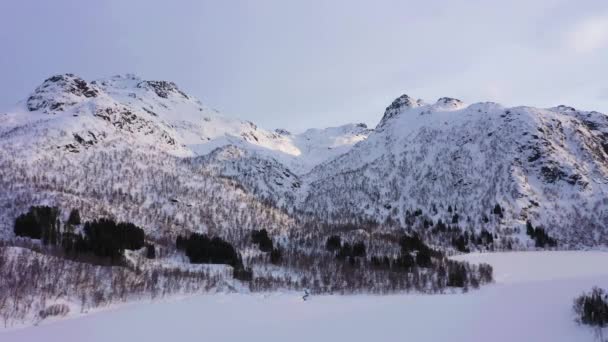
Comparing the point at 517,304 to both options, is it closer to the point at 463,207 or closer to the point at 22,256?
the point at 22,256

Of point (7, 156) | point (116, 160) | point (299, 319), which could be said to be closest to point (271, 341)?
point (299, 319)

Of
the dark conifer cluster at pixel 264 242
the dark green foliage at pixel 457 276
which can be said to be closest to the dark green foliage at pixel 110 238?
the dark conifer cluster at pixel 264 242

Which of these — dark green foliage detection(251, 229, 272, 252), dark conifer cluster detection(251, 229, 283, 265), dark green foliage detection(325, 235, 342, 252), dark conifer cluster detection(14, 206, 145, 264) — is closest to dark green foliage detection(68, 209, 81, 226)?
dark conifer cluster detection(14, 206, 145, 264)

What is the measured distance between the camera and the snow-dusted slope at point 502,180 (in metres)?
150

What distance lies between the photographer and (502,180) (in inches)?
6407

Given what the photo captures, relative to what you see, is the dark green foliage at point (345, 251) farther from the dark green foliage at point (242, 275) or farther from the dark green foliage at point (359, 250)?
the dark green foliage at point (242, 275)

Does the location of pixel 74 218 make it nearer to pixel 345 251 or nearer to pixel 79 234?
pixel 79 234

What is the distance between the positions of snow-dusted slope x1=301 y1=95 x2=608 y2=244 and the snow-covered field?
102m

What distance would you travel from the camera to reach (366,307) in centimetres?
4653

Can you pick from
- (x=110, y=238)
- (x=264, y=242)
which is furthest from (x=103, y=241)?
(x=264, y=242)

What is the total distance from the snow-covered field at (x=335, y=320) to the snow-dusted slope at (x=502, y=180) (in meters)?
102

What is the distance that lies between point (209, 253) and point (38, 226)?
26329 millimetres

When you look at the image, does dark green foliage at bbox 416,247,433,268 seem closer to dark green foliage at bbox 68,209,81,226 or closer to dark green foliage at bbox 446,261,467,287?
dark green foliage at bbox 446,261,467,287

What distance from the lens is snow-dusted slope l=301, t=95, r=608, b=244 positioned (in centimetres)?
15031
